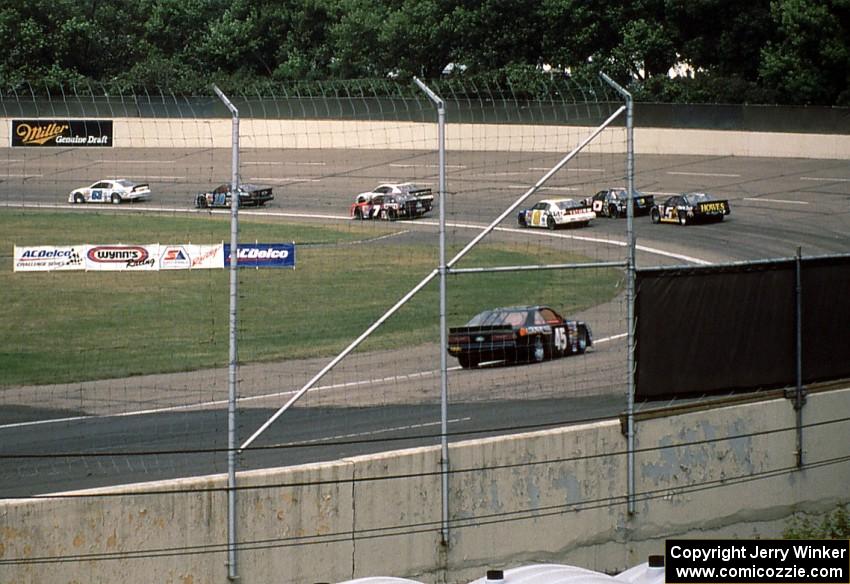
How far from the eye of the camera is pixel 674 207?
37688 mm

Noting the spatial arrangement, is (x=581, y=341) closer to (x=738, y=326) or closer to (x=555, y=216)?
(x=738, y=326)

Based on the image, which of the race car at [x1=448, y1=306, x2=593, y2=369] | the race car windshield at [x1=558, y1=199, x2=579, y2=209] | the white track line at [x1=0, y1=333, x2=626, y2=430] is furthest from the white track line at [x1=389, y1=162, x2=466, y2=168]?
the race car at [x1=448, y1=306, x2=593, y2=369]

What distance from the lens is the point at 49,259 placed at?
1088 centimetres

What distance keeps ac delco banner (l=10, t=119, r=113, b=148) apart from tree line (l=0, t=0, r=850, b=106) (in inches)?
1696

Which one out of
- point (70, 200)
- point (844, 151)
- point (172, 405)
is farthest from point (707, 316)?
point (844, 151)

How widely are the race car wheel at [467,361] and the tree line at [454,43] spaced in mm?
38500

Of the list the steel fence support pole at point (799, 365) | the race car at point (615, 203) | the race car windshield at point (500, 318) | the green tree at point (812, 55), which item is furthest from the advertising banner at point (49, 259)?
the green tree at point (812, 55)

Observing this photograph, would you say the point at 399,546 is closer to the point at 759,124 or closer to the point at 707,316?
the point at 707,316

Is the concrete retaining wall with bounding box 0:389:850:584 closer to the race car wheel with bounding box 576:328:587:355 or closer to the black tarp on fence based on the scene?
the black tarp on fence

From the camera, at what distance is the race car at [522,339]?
1588 centimetres

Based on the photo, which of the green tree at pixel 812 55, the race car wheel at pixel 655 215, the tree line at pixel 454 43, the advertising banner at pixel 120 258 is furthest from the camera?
the tree line at pixel 454 43

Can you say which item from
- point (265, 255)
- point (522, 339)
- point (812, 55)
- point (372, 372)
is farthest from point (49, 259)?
point (812, 55)

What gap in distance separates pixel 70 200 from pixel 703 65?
38323 mm

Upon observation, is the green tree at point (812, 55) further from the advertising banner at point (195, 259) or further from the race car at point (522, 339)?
the advertising banner at point (195, 259)
